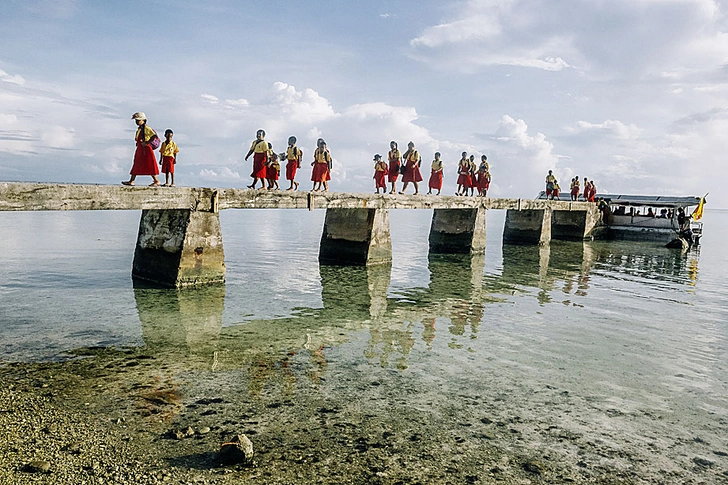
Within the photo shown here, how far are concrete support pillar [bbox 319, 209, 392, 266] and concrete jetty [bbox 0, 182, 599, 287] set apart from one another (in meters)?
0.03

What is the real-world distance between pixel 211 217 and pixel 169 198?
1215mm

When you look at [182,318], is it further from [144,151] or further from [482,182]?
[482,182]

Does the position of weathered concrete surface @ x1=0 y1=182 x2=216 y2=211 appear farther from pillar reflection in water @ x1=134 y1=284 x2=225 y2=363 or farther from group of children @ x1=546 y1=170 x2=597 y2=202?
group of children @ x1=546 y1=170 x2=597 y2=202

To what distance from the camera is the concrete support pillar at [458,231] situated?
2305 centimetres

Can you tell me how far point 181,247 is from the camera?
1266 cm

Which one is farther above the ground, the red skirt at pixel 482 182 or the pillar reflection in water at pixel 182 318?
the red skirt at pixel 482 182

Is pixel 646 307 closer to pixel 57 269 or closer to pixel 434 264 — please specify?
pixel 434 264

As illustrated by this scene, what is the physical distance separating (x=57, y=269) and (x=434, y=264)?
493 inches

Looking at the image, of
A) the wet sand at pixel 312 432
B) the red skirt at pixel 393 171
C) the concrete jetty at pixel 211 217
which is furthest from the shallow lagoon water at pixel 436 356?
the red skirt at pixel 393 171

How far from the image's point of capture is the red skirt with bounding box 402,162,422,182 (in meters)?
19.8

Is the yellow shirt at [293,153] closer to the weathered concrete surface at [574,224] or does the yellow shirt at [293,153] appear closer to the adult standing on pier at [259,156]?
the adult standing on pier at [259,156]

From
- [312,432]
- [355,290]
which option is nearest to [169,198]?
[355,290]

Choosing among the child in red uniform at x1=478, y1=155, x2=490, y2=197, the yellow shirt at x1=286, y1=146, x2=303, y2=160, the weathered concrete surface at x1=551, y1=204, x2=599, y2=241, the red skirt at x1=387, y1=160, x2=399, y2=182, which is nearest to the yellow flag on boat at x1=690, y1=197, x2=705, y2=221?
the weathered concrete surface at x1=551, y1=204, x2=599, y2=241

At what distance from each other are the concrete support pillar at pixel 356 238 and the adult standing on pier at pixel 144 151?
7289 mm
